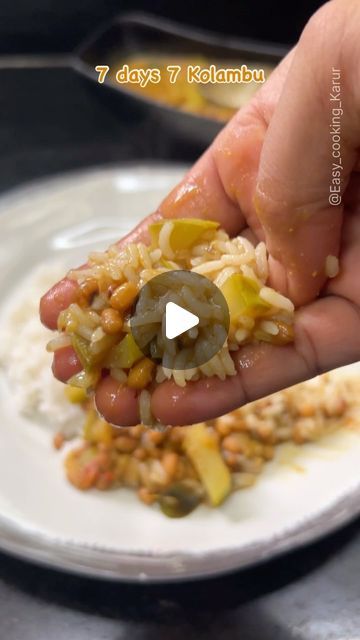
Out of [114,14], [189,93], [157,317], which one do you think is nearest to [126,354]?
[157,317]

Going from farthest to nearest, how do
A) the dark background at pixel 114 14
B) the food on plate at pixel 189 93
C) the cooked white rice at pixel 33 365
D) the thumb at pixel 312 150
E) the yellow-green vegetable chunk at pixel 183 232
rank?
1. the dark background at pixel 114 14
2. the food on plate at pixel 189 93
3. the cooked white rice at pixel 33 365
4. the yellow-green vegetable chunk at pixel 183 232
5. the thumb at pixel 312 150

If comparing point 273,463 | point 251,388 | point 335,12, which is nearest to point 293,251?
point 251,388

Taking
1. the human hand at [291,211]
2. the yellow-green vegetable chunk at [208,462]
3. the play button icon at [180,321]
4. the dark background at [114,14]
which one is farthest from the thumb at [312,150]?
the dark background at [114,14]

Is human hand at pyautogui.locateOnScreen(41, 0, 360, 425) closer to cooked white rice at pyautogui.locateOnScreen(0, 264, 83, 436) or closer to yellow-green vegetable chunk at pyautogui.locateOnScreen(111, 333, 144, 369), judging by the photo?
yellow-green vegetable chunk at pyautogui.locateOnScreen(111, 333, 144, 369)

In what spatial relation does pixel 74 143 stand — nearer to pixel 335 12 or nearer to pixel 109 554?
pixel 109 554

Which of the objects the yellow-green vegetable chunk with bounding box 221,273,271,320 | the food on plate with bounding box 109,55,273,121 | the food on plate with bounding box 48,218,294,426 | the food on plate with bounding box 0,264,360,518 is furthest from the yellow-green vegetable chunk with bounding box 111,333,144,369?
the food on plate with bounding box 109,55,273,121

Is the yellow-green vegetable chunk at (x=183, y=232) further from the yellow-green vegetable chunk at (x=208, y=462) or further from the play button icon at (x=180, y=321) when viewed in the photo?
the yellow-green vegetable chunk at (x=208, y=462)

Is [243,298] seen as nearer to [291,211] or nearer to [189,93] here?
[291,211]
